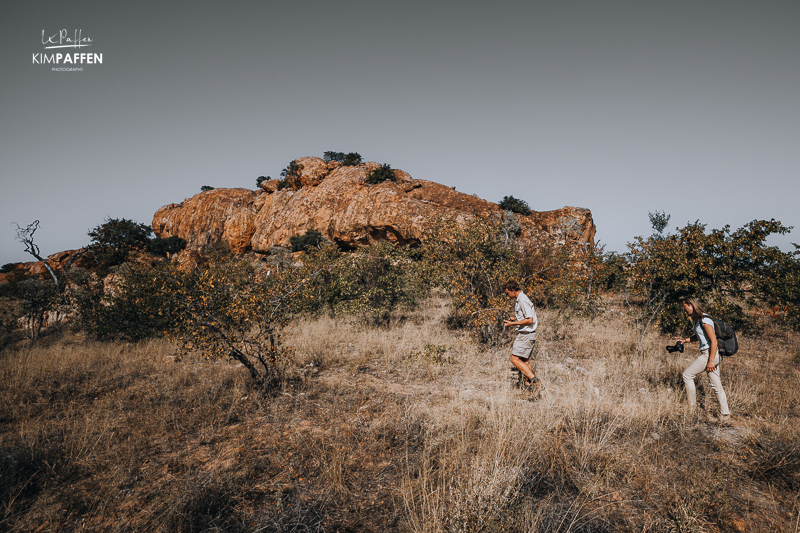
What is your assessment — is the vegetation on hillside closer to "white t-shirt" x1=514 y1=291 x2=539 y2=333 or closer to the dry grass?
the dry grass

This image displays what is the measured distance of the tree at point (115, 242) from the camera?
26.9 m

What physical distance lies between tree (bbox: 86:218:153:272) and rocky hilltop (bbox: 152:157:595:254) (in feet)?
13.1

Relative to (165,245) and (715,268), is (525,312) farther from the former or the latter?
(165,245)

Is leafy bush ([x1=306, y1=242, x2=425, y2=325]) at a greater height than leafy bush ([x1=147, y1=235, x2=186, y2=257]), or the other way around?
leafy bush ([x1=147, y1=235, x2=186, y2=257])

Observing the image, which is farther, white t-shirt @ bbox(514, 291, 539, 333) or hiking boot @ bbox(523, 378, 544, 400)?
white t-shirt @ bbox(514, 291, 539, 333)

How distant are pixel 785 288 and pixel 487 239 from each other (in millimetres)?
8017

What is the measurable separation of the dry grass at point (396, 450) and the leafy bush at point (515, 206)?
14099mm

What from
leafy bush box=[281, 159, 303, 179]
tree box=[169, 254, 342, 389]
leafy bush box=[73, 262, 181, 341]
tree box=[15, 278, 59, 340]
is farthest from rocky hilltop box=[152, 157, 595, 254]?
tree box=[15, 278, 59, 340]

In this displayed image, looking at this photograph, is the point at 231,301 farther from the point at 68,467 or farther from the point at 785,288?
the point at 785,288

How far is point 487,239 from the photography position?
9.76m

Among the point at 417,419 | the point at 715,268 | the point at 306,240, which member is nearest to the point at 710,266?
the point at 715,268

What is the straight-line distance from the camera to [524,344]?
595 cm

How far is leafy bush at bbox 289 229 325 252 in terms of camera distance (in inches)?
996

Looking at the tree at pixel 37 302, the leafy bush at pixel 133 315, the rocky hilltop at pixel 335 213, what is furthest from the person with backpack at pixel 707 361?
the tree at pixel 37 302
